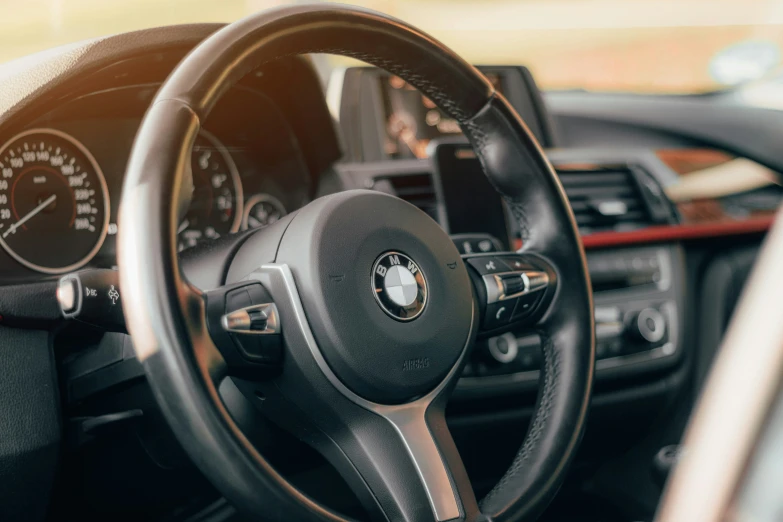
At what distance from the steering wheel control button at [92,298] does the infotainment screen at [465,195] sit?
773 mm

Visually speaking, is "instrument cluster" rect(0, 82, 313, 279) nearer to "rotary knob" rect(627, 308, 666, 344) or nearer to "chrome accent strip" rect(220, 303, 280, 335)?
"chrome accent strip" rect(220, 303, 280, 335)

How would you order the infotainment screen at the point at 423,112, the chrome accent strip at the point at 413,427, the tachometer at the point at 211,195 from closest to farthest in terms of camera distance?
the chrome accent strip at the point at 413,427 < the tachometer at the point at 211,195 < the infotainment screen at the point at 423,112

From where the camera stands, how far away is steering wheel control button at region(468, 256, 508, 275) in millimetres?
976

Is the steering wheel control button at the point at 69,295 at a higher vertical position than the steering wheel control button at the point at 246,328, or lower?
higher

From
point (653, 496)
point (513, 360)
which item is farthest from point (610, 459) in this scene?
point (513, 360)

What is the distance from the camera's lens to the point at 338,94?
70.7 inches

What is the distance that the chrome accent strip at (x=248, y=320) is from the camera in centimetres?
74

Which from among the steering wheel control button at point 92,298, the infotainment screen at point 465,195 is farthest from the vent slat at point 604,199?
the steering wheel control button at point 92,298

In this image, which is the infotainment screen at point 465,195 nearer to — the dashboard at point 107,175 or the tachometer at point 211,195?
the dashboard at point 107,175

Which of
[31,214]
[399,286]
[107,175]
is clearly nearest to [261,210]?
[107,175]

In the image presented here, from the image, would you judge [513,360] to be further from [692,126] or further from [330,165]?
[692,126]

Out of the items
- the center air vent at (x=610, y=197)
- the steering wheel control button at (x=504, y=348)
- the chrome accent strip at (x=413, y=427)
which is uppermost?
the chrome accent strip at (x=413, y=427)

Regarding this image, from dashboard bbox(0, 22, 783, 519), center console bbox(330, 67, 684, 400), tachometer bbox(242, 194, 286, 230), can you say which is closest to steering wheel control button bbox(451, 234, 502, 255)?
dashboard bbox(0, 22, 783, 519)

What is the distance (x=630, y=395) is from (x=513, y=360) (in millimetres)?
368
